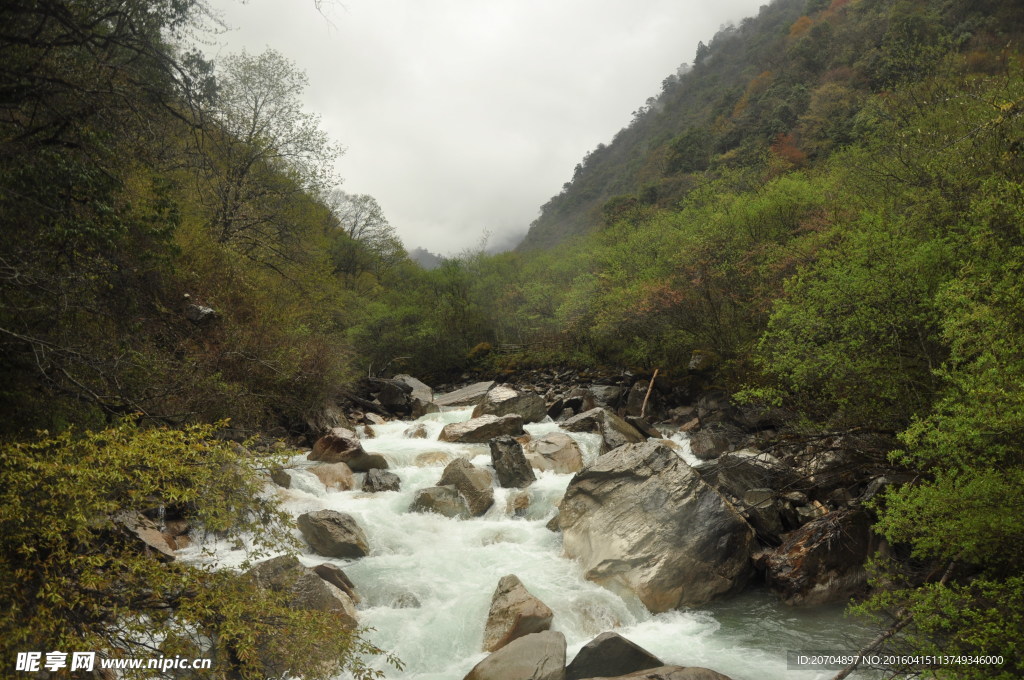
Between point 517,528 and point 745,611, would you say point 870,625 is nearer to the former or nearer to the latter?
point 745,611

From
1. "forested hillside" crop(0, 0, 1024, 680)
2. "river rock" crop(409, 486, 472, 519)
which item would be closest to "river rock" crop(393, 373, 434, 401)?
"forested hillside" crop(0, 0, 1024, 680)

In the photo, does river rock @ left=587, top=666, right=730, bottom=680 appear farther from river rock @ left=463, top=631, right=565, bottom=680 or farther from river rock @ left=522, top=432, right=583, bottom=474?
river rock @ left=522, top=432, right=583, bottom=474

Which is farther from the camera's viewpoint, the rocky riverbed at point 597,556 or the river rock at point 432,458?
the river rock at point 432,458

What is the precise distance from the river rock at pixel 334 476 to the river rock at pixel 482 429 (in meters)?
4.32

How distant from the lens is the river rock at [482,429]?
16.8 m

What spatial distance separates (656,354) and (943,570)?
14.9 metres

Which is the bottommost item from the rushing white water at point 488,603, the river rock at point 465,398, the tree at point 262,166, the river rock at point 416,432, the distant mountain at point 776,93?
the rushing white water at point 488,603

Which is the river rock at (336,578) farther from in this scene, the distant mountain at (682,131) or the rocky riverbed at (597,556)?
the distant mountain at (682,131)

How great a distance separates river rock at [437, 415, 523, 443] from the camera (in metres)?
16.8

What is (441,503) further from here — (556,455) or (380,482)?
(556,455)

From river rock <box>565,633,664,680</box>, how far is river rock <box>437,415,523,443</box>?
10.5 metres

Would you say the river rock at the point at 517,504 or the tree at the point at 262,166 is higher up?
the tree at the point at 262,166

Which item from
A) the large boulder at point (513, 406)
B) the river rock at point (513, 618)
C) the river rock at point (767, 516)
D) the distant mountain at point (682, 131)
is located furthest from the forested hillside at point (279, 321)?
the distant mountain at point (682, 131)

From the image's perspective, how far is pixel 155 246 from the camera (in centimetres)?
941
